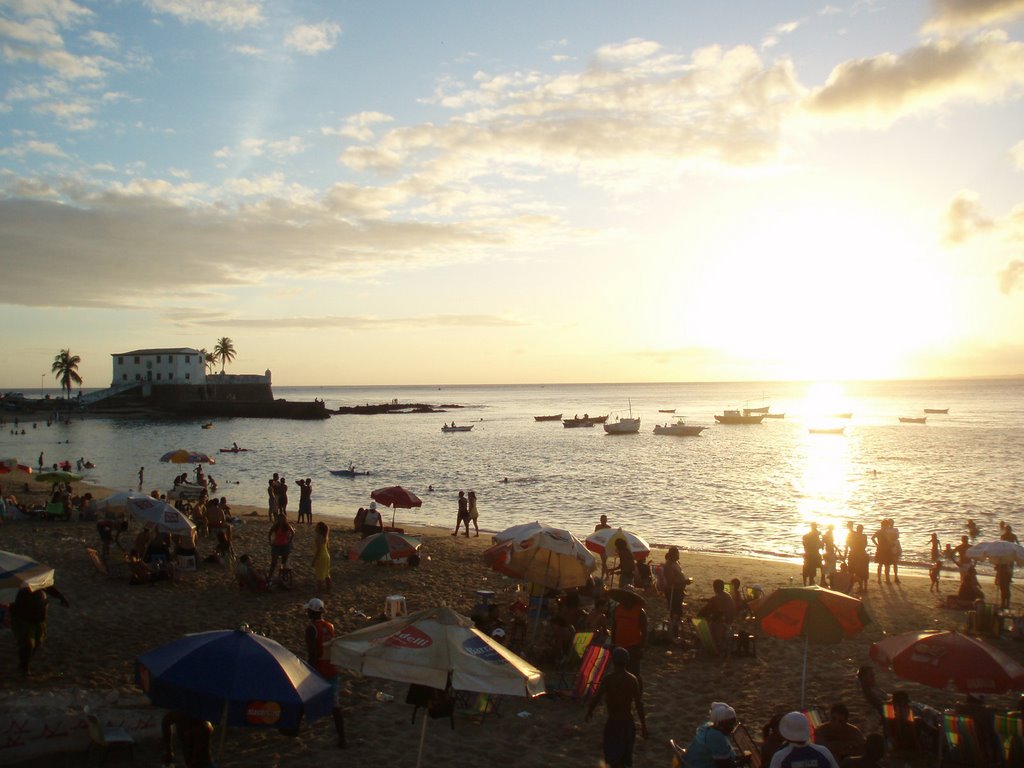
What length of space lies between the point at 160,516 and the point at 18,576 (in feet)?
20.3

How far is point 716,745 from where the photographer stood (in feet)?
21.6

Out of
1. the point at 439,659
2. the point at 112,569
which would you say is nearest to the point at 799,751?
the point at 439,659

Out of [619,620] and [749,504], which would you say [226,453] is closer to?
[749,504]

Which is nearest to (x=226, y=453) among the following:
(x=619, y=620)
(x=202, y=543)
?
(x=202, y=543)

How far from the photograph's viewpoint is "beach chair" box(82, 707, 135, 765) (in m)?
7.56

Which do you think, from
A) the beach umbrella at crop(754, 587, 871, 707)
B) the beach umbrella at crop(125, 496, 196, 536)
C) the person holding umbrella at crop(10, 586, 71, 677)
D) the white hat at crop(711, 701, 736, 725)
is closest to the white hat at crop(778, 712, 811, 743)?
the white hat at crop(711, 701, 736, 725)

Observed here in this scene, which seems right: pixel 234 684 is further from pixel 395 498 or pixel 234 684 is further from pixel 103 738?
pixel 395 498

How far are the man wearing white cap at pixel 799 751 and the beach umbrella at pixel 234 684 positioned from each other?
364cm

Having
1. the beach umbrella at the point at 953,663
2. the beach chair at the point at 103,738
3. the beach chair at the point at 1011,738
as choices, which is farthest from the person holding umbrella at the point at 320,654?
the beach chair at the point at 1011,738

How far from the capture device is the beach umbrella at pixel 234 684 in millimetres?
5766

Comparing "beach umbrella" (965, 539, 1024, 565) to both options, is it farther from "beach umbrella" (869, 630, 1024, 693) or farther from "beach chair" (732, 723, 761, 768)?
"beach chair" (732, 723, 761, 768)

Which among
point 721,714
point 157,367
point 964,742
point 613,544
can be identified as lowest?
point 964,742

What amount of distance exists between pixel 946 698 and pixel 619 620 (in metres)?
4.81

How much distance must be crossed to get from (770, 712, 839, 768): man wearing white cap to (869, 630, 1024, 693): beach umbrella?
2.65 metres
